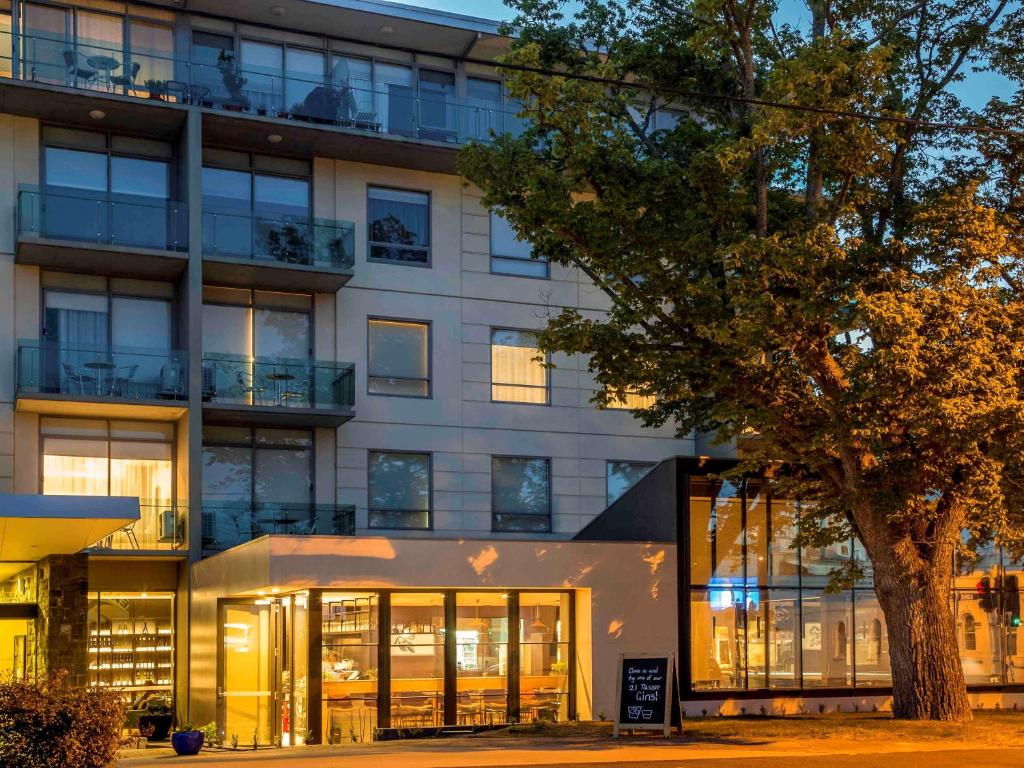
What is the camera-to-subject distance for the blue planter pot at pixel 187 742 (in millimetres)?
21062

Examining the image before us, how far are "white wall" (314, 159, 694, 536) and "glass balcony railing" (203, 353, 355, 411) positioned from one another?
114cm

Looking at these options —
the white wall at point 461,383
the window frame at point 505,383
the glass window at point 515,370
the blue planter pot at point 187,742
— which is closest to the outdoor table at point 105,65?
the white wall at point 461,383

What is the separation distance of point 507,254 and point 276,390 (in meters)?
7.12

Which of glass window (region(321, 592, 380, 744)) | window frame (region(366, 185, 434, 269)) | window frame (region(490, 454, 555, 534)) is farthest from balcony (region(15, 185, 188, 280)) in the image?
glass window (region(321, 592, 380, 744))

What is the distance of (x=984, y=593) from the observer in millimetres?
29266

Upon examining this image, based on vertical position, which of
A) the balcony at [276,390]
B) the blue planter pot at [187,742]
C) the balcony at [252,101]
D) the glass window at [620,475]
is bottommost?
the blue planter pot at [187,742]

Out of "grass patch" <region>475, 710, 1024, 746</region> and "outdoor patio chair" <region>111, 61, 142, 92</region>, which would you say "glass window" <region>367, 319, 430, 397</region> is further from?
"grass patch" <region>475, 710, 1024, 746</region>

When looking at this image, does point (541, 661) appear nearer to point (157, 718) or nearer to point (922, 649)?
point (922, 649)

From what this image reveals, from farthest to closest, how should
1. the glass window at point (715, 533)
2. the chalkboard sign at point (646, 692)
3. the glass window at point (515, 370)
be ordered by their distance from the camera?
the glass window at point (515, 370)
the glass window at point (715, 533)
the chalkboard sign at point (646, 692)

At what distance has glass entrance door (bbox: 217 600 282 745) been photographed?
25062 mm

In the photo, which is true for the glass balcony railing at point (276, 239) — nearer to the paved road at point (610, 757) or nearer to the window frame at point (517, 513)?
the window frame at point (517, 513)

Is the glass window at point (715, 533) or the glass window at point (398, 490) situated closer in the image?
the glass window at point (715, 533)

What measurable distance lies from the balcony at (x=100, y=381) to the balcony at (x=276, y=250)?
237 centimetres

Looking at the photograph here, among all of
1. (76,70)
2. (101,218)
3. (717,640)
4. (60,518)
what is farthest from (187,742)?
(76,70)
